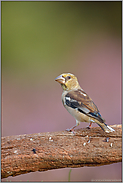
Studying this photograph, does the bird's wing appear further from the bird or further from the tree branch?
the tree branch

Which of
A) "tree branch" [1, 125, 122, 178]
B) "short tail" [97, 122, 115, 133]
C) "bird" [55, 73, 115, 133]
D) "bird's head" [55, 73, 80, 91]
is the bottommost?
"tree branch" [1, 125, 122, 178]

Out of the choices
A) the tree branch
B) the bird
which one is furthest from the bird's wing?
the tree branch

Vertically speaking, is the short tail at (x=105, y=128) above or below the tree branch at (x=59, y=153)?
above

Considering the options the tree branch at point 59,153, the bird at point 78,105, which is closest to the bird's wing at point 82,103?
the bird at point 78,105

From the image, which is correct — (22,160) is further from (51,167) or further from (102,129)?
(102,129)

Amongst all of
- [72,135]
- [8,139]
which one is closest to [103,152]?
[72,135]

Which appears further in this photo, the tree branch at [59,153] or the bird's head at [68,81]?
the bird's head at [68,81]

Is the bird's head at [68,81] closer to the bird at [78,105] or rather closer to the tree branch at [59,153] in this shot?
the bird at [78,105]

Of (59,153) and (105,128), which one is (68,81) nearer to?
(105,128)
